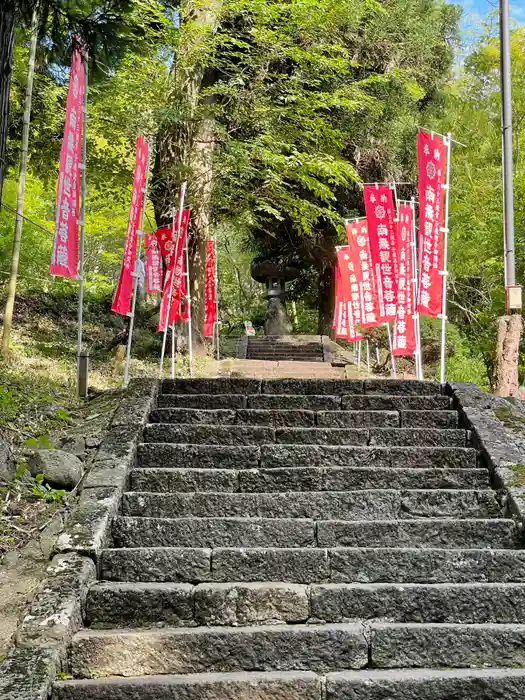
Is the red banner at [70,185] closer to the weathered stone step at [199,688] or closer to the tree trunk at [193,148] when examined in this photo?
the tree trunk at [193,148]

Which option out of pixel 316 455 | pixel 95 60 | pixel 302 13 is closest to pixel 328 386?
pixel 316 455

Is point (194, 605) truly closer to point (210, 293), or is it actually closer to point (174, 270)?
point (174, 270)

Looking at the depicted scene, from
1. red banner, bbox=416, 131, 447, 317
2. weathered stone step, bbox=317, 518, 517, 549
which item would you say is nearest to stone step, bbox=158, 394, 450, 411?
weathered stone step, bbox=317, 518, 517, 549

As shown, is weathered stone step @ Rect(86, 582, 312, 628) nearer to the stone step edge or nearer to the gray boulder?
the stone step edge

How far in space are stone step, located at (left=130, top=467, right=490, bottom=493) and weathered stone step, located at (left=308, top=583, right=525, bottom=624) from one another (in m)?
1.36

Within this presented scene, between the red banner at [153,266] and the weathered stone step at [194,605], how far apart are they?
34.8 ft

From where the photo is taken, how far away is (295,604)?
4.04 m

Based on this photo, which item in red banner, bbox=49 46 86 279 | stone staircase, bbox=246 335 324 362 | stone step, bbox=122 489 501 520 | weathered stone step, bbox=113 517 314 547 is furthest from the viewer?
stone staircase, bbox=246 335 324 362

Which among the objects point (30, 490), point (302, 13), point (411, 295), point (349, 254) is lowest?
point (30, 490)

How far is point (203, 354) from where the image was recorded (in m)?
15.1

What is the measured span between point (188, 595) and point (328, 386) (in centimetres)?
344

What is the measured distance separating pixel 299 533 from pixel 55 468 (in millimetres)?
1909

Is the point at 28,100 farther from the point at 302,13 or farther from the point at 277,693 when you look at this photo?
the point at 277,693

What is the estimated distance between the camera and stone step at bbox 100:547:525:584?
4.32 metres
